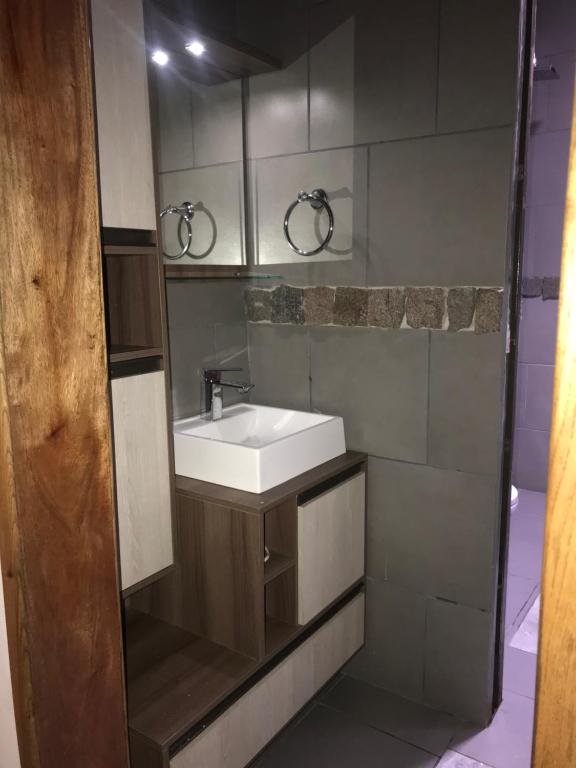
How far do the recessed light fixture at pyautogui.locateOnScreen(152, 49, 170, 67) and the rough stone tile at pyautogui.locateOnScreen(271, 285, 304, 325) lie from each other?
2.76 ft

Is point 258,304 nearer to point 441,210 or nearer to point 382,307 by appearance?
point 382,307

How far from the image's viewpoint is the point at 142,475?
1645 mm

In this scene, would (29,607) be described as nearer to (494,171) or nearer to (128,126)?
(128,126)

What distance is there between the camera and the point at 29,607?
970 millimetres

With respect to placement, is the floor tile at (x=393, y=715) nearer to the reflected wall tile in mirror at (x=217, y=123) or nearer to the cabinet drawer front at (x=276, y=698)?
the cabinet drawer front at (x=276, y=698)

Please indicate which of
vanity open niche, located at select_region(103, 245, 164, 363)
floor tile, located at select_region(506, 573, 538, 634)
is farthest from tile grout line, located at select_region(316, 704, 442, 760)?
vanity open niche, located at select_region(103, 245, 164, 363)

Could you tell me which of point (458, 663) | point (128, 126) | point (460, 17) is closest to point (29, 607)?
point (128, 126)

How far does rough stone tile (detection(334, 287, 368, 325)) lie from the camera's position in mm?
2184

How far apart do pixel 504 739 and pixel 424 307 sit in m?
1.46

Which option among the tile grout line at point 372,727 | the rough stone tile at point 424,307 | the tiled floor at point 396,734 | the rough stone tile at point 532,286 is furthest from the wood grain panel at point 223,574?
the rough stone tile at point 532,286

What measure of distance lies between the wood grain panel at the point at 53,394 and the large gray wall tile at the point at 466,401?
50.8 inches

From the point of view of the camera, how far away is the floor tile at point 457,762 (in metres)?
1.98

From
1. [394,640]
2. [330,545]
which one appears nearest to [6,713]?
[330,545]

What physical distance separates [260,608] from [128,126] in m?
1.33
